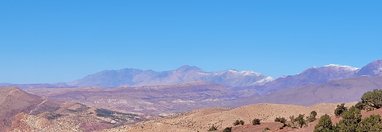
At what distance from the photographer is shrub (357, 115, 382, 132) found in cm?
7594

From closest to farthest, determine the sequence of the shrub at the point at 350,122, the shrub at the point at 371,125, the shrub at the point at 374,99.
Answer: the shrub at the point at 371,125 → the shrub at the point at 350,122 → the shrub at the point at 374,99

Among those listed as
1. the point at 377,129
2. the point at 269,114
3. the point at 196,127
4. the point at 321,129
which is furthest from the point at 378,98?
the point at 269,114

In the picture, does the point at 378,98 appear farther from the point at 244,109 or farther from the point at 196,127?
the point at 244,109

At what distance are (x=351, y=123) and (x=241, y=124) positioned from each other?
6234cm

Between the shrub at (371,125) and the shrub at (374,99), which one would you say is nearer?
the shrub at (371,125)

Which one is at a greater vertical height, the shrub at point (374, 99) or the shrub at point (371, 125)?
the shrub at point (374, 99)

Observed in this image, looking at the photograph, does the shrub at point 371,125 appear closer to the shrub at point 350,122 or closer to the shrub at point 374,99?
the shrub at point 350,122

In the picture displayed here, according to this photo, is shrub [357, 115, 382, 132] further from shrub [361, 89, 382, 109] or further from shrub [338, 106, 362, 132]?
shrub [361, 89, 382, 109]

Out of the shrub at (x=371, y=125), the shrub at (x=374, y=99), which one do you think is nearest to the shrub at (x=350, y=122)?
the shrub at (x=371, y=125)

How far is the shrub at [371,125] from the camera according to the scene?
7594 cm

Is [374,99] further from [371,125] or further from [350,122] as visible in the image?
[371,125]

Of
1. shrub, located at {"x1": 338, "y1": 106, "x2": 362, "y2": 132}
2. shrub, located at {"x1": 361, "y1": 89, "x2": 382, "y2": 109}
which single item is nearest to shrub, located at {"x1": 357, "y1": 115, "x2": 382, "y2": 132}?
shrub, located at {"x1": 338, "y1": 106, "x2": 362, "y2": 132}

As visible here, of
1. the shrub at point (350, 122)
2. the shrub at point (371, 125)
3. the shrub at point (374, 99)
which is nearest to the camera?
the shrub at point (371, 125)

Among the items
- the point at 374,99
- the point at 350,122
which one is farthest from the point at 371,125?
the point at 374,99
